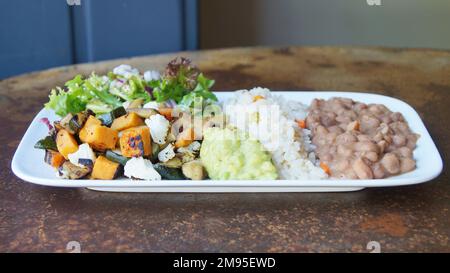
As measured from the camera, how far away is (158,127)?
5.50 feet

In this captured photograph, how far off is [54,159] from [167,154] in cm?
30

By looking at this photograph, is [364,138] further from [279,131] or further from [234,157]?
[234,157]

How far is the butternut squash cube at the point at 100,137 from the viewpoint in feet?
5.34

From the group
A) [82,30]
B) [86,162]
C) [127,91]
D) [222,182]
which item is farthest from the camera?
[82,30]

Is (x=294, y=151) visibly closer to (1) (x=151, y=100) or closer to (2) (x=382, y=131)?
(2) (x=382, y=131)

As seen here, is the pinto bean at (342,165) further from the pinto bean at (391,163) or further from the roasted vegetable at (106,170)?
the roasted vegetable at (106,170)

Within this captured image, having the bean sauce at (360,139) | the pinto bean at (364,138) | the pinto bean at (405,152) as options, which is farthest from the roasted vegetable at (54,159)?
the pinto bean at (405,152)

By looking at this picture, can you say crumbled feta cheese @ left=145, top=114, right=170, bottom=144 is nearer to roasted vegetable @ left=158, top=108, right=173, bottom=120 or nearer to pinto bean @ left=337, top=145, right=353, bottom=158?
roasted vegetable @ left=158, top=108, right=173, bottom=120

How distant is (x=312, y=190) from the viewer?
158cm

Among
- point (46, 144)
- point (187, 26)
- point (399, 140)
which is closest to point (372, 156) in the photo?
point (399, 140)

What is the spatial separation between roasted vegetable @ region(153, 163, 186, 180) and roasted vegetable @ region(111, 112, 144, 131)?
0.16 metres

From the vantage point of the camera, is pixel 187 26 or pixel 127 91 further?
pixel 187 26

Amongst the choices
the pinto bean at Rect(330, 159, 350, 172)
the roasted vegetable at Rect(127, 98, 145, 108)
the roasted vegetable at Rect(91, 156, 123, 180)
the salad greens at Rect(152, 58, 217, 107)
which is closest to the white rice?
the pinto bean at Rect(330, 159, 350, 172)
